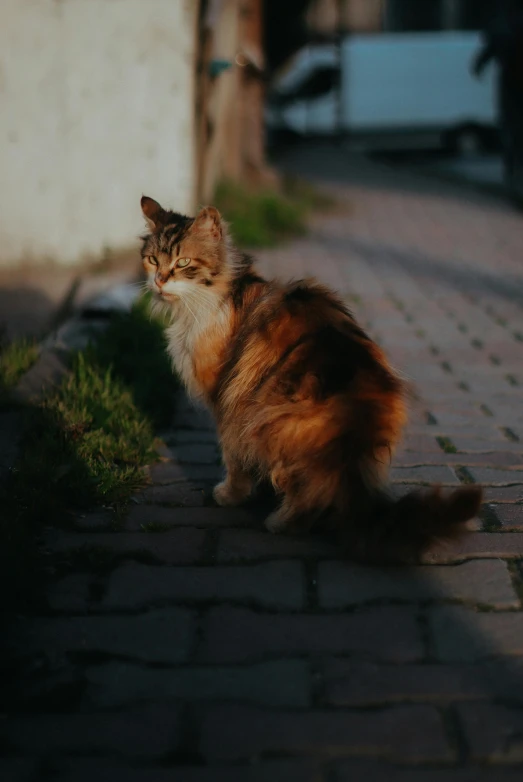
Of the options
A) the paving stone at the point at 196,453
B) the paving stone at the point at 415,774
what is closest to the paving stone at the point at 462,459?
the paving stone at the point at 196,453

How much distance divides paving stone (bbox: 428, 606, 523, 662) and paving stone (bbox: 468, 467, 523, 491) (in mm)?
1021

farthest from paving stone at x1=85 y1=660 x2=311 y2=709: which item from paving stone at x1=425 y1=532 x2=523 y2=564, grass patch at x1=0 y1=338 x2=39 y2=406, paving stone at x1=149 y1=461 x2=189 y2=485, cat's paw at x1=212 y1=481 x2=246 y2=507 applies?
grass patch at x1=0 y1=338 x2=39 y2=406

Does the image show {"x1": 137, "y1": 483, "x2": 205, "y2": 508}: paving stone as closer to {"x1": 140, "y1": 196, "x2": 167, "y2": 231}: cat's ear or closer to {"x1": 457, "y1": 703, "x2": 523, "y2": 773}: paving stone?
{"x1": 140, "y1": 196, "x2": 167, "y2": 231}: cat's ear

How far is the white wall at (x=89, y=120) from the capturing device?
6.83 meters

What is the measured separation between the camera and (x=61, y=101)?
6977mm

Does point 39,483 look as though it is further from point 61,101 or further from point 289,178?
point 289,178

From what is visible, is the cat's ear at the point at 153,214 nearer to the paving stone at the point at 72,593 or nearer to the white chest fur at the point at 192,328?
the white chest fur at the point at 192,328

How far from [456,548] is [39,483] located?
158 cm

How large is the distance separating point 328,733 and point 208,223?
2.03 metres

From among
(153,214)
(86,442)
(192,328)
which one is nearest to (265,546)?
(192,328)

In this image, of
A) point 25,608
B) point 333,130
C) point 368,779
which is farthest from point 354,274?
point 333,130

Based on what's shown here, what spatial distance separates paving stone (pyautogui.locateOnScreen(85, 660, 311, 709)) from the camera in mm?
2211

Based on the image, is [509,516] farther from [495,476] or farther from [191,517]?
[191,517]

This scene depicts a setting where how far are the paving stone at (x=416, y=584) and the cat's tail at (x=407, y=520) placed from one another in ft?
0.33
